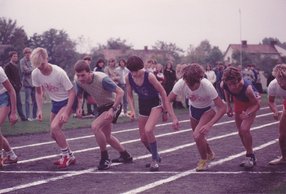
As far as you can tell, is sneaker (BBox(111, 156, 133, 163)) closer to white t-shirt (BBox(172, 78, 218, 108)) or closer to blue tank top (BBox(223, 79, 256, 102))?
white t-shirt (BBox(172, 78, 218, 108))

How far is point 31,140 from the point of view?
37.3 ft

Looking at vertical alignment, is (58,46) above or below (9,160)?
above

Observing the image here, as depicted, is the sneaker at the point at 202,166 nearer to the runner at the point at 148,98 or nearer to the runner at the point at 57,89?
the runner at the point at 148,98

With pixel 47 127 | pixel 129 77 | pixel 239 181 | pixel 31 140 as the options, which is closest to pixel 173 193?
pixel 239 181

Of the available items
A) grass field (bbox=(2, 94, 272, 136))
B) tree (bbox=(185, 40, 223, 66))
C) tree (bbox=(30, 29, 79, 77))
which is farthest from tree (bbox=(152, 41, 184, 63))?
grass field (bbox=(2, 94, 272, 136))

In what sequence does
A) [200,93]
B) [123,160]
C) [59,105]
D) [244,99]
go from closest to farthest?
[200,93], [244,99], [59,105], [123,160]

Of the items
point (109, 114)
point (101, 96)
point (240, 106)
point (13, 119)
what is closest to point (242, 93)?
point (240, 106)

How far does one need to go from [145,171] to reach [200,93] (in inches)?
58.4

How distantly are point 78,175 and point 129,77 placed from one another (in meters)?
1.77

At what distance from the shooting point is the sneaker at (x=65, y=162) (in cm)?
796

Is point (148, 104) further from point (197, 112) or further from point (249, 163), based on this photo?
point (249, 163)

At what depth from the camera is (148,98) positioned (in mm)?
7805

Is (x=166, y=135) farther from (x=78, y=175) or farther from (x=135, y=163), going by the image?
(x=78, y=175)

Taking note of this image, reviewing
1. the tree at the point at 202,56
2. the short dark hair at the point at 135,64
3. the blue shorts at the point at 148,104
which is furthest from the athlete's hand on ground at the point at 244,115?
the tree at the point at 202,56
